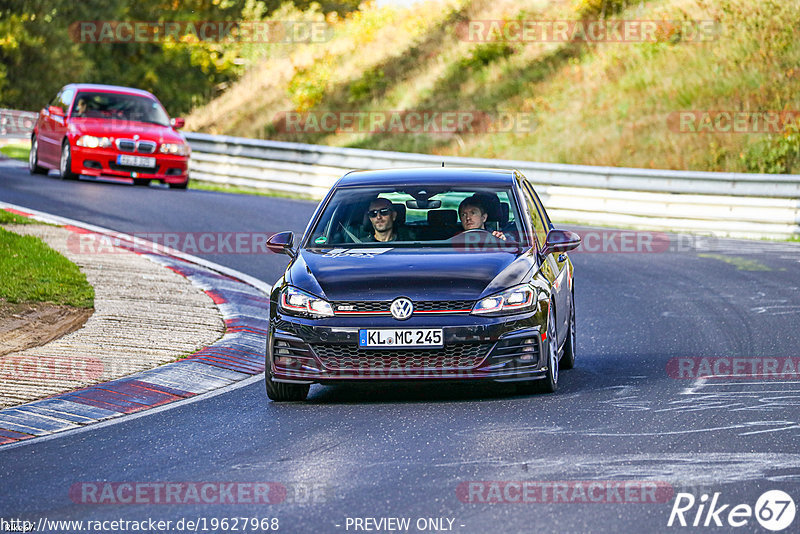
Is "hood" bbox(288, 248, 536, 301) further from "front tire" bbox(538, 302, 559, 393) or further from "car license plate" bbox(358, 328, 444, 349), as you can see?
"front tire" bbox(538, 302, 559, 393)

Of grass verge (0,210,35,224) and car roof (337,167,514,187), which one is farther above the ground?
car roof (337,167,514,187)

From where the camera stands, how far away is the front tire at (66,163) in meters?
25.7

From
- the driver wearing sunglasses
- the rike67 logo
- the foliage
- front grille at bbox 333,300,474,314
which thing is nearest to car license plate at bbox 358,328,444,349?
front grille at bbox 333,300,474,314

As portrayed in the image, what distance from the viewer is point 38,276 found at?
13.5 meters

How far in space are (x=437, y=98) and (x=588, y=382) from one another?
90.6ft

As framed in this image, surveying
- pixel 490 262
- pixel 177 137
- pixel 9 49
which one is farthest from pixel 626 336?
pixel 9 49

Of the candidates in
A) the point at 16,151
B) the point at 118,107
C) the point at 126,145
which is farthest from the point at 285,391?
the point at 16,151

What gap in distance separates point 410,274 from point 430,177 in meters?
1.49

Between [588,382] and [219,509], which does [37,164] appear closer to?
[588,382]

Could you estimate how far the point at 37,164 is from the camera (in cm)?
2738

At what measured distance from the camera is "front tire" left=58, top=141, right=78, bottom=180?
84.5ft

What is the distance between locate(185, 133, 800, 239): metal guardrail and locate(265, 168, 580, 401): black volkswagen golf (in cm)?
875

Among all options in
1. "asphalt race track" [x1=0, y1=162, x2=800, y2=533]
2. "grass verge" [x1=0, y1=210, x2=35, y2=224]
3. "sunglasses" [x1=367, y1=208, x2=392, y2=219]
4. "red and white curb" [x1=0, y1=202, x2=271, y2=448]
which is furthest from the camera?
"grass verge" [x1=0, y1=210, x2=35, y2=224]

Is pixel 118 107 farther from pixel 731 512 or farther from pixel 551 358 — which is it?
pixel 731 512
